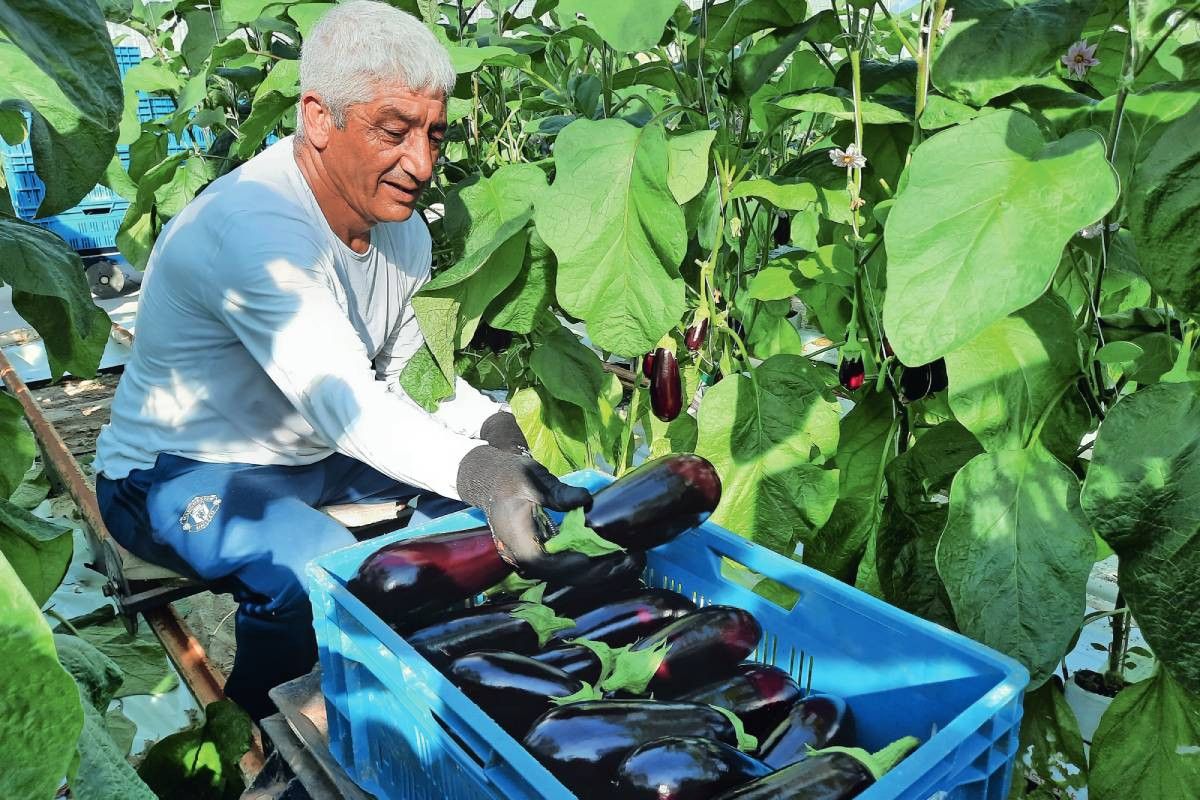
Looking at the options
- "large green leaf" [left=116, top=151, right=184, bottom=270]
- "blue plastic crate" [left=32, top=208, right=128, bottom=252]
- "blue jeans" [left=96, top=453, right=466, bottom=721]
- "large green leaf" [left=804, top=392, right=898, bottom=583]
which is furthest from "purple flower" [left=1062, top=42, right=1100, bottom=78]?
"blue plastic crate" [left=32, top=208, right=128, bottom=252]

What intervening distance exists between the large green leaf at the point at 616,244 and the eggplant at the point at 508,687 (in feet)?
1.34

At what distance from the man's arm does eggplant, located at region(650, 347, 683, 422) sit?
1.01 ft

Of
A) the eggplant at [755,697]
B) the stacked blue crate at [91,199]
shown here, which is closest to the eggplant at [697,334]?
the eggplant at [755,697]

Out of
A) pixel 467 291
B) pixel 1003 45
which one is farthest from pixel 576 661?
pixel 1003 45

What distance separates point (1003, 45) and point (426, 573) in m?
0.89

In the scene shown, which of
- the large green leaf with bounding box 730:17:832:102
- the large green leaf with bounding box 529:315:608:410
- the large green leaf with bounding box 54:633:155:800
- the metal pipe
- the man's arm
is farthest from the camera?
the large green leaf with bounding box 529:315:608:410

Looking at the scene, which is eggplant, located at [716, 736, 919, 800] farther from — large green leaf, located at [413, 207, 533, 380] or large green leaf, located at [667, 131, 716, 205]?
large green leaf, located at [413, 207, 533, 380]

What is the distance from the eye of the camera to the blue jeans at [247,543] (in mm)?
1663

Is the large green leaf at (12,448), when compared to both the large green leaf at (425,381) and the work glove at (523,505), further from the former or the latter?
the large green leaf at (425,381)

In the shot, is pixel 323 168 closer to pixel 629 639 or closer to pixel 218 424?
pixel 218 424

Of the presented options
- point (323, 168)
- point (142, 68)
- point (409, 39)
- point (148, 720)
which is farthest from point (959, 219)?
point (142, 68)

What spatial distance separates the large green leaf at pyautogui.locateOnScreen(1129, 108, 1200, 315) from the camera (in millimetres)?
794

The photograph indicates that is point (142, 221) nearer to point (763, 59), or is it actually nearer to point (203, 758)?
point (203, 758)

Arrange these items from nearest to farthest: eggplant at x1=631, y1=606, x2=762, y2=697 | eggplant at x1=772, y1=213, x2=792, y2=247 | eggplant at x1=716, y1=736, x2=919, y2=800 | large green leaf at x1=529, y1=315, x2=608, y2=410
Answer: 1. eggplant at x1=716, y1=736, x2=919, y2=800
2. eggplant at x1=631, y1=606, x2=762, y2=697
3. large green leaf at x1=529, y1=315, x2=608, y2=410
4. eggplant at x1=772, y1=213, x2=792, y2=247
